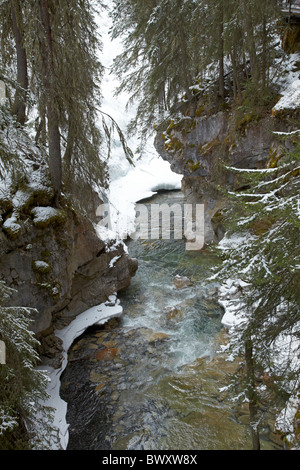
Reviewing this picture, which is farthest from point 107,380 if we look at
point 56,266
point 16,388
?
point 16,388

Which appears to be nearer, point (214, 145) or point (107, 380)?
point (107, 380)

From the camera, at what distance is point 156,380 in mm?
5844

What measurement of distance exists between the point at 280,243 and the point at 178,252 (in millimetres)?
8959

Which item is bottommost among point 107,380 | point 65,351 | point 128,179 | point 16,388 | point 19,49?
point 107,380

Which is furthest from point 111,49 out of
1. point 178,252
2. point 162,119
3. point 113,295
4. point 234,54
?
point 113,295

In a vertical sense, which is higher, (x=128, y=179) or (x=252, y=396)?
(x=128, y=179)

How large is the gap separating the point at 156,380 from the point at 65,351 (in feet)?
7.75

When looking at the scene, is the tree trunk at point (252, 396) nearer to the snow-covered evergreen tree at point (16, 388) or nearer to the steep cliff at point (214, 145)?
the snow-covered evergreen tree at point (16, 388)

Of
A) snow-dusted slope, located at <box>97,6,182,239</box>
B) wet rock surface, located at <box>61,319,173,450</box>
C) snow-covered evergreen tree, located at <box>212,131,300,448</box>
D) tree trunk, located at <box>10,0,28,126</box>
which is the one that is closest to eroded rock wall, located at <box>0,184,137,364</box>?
wet rock surface, located at <box>61,319,173,450</box>

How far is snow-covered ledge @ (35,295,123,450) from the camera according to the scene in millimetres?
4625

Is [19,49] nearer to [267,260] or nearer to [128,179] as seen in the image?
[267,260]

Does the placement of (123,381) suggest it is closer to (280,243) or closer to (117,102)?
(280,243)

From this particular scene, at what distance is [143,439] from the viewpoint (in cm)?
458

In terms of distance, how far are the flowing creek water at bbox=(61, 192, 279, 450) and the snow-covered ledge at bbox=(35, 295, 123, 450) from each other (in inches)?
5.2
